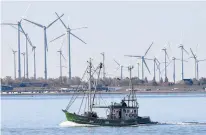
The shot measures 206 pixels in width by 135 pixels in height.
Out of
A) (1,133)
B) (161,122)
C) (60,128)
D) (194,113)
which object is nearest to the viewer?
(1,133)

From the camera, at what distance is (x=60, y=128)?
11706cm

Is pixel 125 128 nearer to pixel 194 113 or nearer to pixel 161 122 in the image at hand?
pixel 161 122

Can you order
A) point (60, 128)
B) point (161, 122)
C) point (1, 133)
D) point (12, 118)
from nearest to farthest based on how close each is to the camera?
point (1, 133) → point (60, 128) → point (161, 122) → point (12, 118)

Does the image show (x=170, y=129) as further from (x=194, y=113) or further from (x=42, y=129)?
(x=194, y=113)

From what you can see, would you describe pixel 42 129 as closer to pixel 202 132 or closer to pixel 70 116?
pixel 70 116

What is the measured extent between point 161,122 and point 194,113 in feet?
86.9

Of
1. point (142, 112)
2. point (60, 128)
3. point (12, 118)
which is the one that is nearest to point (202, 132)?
point (60, 128)

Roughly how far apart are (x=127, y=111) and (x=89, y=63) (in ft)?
22.6

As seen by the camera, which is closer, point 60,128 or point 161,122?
point 60,128

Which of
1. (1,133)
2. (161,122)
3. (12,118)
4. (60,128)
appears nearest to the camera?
(1,133)


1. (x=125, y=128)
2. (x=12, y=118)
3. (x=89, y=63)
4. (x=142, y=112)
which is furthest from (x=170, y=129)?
(x=142, y=112)

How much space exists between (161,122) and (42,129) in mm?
16120

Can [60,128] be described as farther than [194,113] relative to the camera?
No

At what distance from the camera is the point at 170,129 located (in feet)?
375
